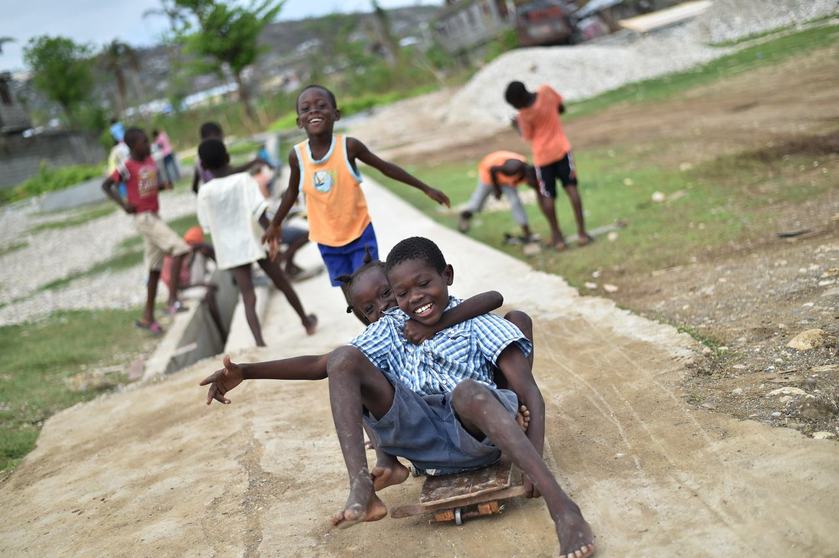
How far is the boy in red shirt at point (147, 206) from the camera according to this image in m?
9.24

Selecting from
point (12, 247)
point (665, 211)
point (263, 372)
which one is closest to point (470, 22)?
point (12, 247)

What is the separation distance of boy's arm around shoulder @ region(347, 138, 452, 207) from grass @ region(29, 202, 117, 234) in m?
17.6

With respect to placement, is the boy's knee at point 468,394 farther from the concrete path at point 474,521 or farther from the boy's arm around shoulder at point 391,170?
the boy's arm around shoulder at point 391,170

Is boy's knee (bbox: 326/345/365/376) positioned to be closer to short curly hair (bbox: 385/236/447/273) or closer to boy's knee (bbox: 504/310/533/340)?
short curly hair (bbox: 385/236/447/273)

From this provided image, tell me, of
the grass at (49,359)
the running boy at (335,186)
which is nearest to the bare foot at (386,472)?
the running boy at (335,186)

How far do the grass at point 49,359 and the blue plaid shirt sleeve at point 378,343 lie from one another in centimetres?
333

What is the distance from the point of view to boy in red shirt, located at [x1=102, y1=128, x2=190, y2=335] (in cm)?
924

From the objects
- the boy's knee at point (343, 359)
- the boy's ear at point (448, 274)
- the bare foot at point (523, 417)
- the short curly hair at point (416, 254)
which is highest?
the short curly hair at point (416, 254)

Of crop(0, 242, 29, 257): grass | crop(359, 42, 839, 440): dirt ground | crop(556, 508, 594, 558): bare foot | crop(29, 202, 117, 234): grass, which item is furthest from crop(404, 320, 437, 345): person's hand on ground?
crop(29, 202, 117, 234): grass

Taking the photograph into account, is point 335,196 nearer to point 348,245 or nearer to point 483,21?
point 348,245

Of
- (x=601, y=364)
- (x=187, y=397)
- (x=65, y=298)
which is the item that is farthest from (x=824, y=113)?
(x=65, y=298)

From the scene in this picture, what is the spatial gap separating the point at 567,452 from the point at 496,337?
73 cm

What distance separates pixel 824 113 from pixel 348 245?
799 cm

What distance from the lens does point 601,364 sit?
16.6ft
